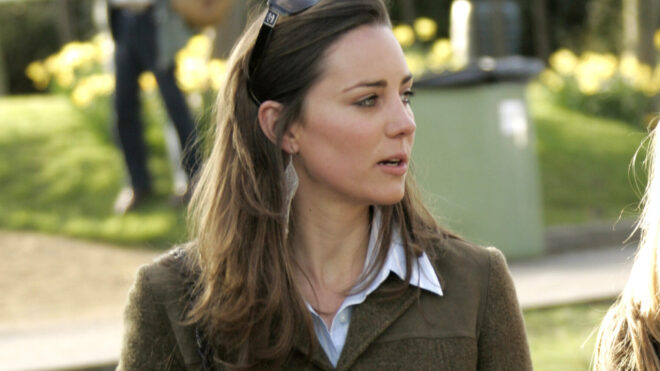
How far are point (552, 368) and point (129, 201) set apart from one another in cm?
462

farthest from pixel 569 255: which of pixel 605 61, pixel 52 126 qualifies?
pixel 605 61

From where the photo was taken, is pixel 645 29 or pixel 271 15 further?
pixel 645 29

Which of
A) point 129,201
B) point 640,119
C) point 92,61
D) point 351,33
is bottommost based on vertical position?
point 640,119

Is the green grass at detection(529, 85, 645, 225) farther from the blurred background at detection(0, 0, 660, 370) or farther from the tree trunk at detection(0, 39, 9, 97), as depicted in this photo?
the tree trunk at detection(0, 39, 9, 97)

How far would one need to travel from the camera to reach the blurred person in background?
852 cm

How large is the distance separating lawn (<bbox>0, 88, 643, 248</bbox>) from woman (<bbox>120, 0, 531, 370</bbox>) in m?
5.40

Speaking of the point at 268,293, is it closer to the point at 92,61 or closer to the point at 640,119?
the point at 92,61

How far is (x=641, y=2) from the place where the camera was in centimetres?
1542

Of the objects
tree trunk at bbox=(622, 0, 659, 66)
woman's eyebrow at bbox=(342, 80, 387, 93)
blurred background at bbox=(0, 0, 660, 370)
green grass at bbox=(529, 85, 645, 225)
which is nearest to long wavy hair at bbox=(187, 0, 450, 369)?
woman's eyebrow at bbox=(342, 80, 387, 93)

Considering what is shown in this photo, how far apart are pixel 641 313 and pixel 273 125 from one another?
1.03m

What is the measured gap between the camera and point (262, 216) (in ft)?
9.86

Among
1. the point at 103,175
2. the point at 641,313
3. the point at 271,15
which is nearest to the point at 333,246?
the point at 271,15

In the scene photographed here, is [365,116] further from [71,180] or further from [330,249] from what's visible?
[71,180]

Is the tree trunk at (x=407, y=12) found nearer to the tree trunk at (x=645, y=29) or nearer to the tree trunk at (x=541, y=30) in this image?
the tree trunk at (x=541, y=30)
